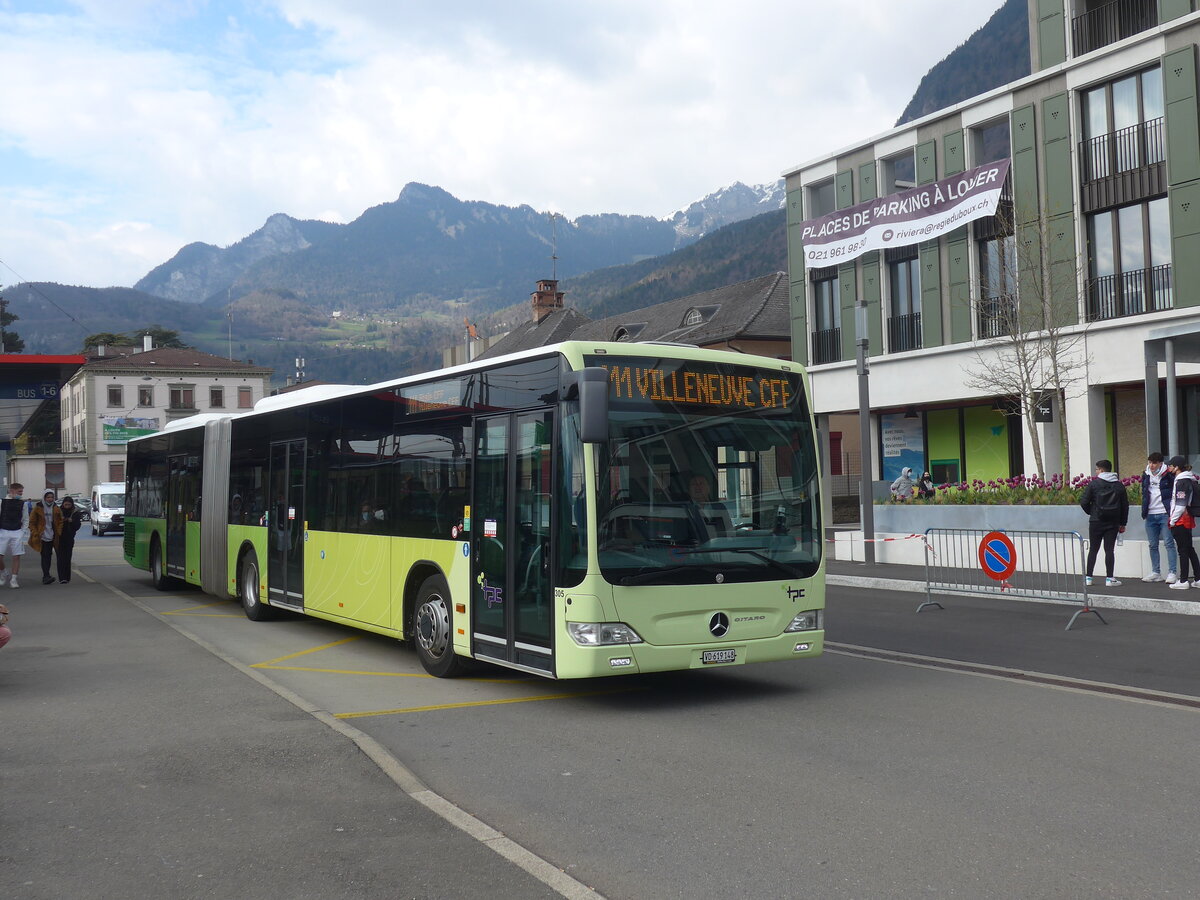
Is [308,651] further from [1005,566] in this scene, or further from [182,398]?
[182,398]

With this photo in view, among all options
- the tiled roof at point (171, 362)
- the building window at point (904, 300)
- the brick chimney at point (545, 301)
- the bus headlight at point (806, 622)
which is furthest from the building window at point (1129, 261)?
the tiled roof at point (171, 362)

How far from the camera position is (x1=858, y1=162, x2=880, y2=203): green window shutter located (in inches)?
1351

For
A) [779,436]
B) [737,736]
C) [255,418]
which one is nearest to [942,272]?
[255,418]

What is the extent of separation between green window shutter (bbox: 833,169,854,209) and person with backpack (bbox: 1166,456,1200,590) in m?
20.8

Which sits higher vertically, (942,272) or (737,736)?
(942,272)

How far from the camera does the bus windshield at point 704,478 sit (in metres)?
8.12

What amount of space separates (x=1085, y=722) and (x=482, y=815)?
14.8 ft

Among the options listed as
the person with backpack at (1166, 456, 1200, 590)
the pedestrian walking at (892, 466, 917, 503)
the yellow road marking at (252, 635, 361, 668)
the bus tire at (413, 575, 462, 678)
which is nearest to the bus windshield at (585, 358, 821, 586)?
the bus tire at (413, 575, 462, 678)

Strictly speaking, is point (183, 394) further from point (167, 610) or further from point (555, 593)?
point (555, 593)

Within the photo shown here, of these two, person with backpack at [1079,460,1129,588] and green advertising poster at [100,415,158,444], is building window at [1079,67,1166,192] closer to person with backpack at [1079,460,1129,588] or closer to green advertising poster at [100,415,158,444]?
person with backpack at [1079,460,1129,588]

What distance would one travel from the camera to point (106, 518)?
51938mm

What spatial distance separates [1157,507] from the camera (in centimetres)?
1576

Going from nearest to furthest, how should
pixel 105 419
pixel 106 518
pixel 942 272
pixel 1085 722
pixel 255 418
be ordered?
pixel 1085 722 < pixel 255 418 < pixel 942 272 < pixel 106 518 < pixel 105 419

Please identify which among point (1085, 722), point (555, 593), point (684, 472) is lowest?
point (1085, 722)
